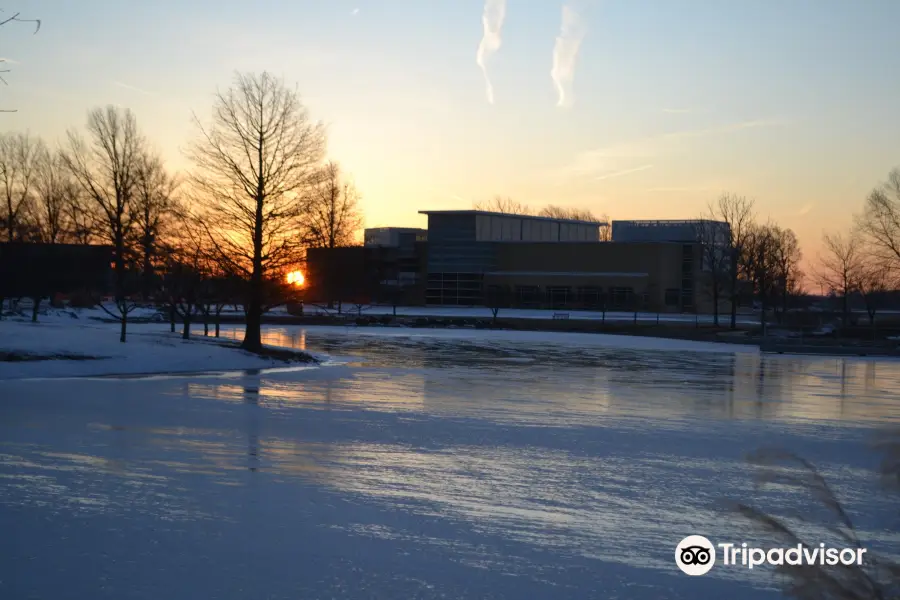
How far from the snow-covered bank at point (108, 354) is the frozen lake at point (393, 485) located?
2.44 metres

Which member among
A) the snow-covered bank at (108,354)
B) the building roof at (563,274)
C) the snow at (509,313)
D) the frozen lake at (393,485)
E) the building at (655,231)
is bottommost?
the frozen lake at (393,485)

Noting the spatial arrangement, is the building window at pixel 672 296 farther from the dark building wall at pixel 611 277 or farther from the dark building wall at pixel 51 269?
the dark building wall at pixel 51 269

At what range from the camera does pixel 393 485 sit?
393 inches

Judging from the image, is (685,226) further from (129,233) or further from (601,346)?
(129,233)

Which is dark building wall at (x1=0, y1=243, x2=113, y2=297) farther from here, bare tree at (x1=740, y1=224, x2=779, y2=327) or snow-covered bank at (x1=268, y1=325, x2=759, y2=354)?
bare tree at (x1=740, y1=224, x2=779, y2=327)

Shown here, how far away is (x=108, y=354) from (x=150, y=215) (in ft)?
66.9

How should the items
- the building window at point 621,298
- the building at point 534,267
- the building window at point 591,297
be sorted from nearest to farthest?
the building window at point 621,298
the building at point 534,267
the building window at point 591,297

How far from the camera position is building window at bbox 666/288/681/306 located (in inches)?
3356

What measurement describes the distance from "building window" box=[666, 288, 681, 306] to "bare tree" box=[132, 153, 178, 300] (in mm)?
55249

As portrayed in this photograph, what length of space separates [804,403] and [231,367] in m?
16.9

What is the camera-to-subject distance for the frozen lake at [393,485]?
6766 millimetres

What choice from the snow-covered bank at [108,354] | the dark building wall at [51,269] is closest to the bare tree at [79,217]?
the dark building wall at [51,269]

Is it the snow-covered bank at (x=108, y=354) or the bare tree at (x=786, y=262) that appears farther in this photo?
the bare tree at (x=786, y=262)

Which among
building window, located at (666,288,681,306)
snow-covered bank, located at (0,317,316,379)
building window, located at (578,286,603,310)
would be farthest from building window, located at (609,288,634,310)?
snow-covered bank, located at (0,317,316,379)
